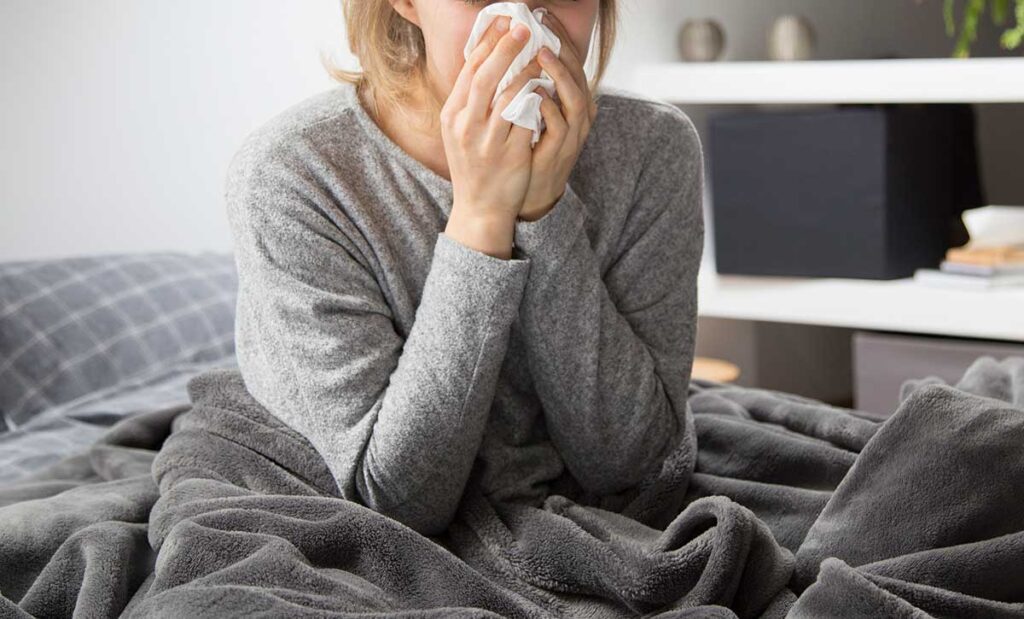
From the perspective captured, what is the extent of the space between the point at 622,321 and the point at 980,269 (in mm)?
1399

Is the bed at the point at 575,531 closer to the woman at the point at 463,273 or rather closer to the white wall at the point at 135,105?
the woman at the point at 463,273

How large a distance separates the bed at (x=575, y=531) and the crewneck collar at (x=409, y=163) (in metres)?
0.27

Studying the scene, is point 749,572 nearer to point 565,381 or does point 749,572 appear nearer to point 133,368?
point 565,381

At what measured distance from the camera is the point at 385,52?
1.35 metres

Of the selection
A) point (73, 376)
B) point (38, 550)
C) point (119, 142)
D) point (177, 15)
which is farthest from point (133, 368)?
point (38, 550)

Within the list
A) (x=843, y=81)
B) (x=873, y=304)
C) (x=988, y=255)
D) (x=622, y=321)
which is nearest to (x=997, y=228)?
(x=988, y=255)

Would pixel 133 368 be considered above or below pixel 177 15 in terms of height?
below

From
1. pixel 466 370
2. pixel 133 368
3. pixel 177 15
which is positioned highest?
pixel 177 15

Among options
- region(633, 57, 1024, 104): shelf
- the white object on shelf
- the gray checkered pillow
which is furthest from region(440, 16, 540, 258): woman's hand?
the white object on shelf

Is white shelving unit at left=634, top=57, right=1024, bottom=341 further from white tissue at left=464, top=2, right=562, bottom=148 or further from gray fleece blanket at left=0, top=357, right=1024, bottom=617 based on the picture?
white tissue at left=464, top=2, right=562, bottom=148

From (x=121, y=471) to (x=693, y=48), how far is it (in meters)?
1.69

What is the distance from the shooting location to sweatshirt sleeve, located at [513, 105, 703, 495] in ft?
4.08

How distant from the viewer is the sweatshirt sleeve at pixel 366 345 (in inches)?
46.6

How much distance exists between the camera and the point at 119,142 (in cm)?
242
